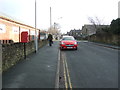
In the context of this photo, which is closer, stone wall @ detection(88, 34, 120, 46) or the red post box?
the red post box

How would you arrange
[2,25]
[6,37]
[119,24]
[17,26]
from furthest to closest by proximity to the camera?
1. [119,24]
2. [17,26]
3. [6,37]
4. [2,25]

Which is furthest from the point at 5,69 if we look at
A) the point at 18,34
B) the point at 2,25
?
the point at 18,34

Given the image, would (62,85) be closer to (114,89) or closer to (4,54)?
(114,89)

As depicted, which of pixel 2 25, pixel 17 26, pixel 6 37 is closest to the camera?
pixel 2 25

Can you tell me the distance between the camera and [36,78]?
18.7 feet

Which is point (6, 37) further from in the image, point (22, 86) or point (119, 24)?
point (119, 24)

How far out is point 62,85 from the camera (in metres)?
5.34

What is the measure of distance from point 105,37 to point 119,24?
5.97 meters

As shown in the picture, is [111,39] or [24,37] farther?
[111,39]

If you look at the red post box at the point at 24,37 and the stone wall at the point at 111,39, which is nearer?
the red post box at the point at 24,37

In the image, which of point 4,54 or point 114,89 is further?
point 4,54

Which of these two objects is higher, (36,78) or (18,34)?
(18,34)

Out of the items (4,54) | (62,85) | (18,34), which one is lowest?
(62,85)

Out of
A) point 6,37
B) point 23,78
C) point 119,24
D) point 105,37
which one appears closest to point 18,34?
point 6,37
